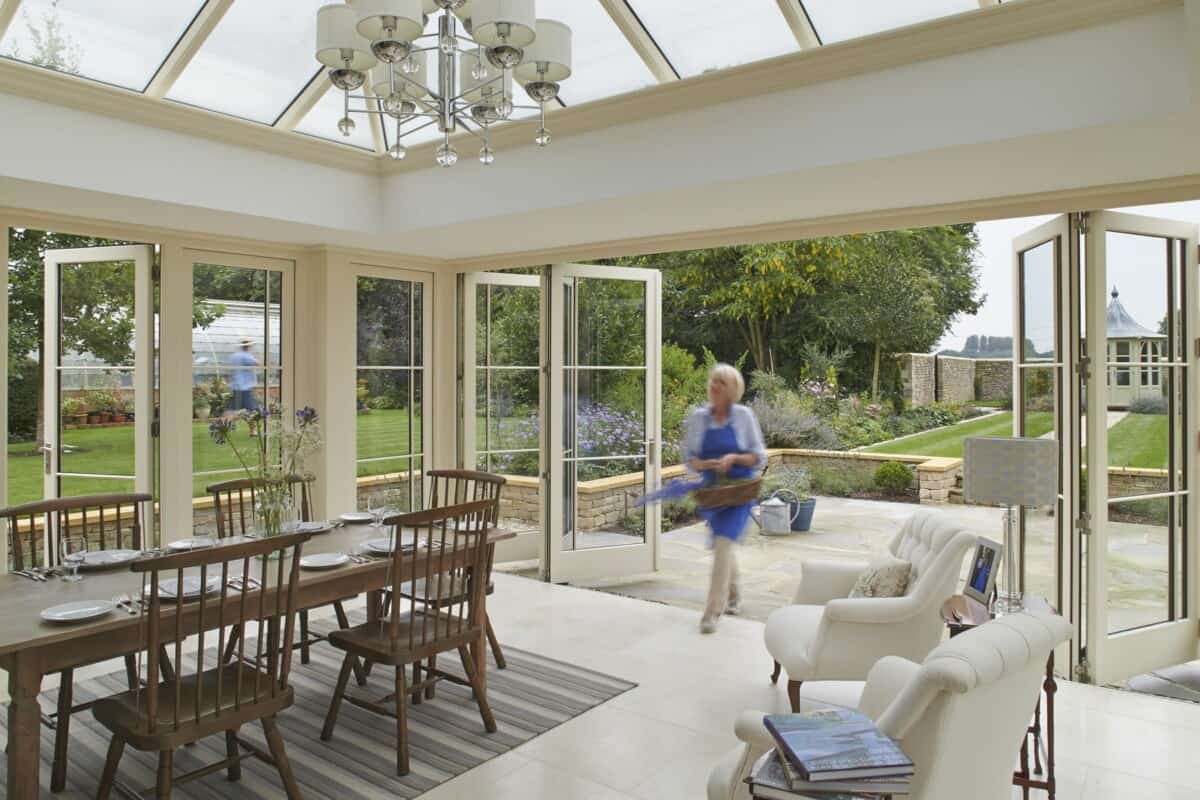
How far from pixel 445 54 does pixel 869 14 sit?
5.40ft

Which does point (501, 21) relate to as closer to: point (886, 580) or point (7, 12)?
point (7, 12)

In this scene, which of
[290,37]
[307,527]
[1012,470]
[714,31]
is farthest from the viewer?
[307,527]

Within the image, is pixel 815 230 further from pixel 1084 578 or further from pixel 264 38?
pixel 264 38

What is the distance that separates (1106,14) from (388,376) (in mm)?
4605

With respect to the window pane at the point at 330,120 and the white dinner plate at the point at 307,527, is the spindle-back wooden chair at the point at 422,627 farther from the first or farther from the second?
the window pane at the point at 330,120

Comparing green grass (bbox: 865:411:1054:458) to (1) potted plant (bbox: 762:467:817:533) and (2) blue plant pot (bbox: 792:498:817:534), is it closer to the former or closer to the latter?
(1) potted plant (bbox: 762:467:817:533)

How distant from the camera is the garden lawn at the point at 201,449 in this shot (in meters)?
4.64

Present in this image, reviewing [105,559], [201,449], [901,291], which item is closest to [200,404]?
[201,449]

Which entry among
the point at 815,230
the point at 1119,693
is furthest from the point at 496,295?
the point at 1119,693

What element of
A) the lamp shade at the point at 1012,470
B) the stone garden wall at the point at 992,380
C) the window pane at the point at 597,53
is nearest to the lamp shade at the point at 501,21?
the window pane at the point at 597,53

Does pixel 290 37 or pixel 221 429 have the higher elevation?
pixel 290 37

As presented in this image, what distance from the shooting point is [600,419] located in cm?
582

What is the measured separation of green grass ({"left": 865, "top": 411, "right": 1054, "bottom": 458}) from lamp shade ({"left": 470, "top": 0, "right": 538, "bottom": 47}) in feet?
28.5

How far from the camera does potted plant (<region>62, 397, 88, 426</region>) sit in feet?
15.1
